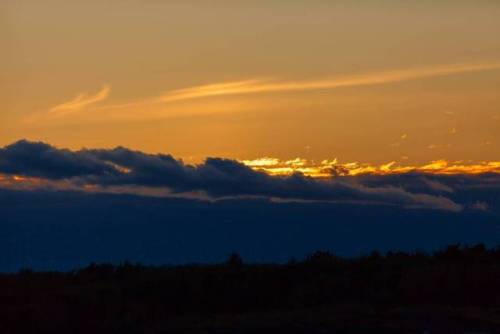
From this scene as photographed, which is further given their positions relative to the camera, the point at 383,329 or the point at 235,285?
the point at 235,285

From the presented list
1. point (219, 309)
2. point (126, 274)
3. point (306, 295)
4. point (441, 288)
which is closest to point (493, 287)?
point (441, 288)

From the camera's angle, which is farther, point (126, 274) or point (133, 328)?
point (126, 274)

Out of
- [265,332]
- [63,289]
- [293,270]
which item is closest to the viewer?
[265,332]

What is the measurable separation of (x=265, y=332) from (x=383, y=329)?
274 cm

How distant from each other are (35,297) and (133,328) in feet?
14.0

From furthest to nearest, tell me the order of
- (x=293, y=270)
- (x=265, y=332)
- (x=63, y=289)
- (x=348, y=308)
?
(x=293, y=270)
(x=63, y=289)
(x=348, y=308)
(x=265, y=332)

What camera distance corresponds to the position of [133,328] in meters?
29.0

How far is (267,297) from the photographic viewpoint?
35.2 m

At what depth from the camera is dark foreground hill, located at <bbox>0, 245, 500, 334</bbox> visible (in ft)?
95.9

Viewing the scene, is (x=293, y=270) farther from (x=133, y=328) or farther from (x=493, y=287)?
(x=133, y=328)

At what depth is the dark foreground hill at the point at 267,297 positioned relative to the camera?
95.9 feet

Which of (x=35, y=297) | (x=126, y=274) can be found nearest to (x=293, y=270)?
(x=126, y=274)

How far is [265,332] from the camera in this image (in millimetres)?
28109

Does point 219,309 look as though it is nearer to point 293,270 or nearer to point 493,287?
point 293,270
